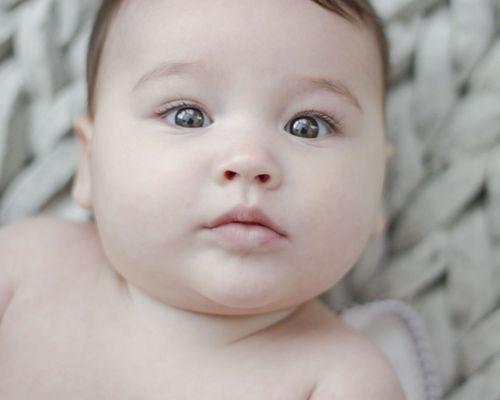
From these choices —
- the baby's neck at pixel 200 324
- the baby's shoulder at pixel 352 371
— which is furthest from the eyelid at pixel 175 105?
the baby's shoulder at pixel 352 371

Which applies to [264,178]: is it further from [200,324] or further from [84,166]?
[84,166]

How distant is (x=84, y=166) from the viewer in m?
1.36

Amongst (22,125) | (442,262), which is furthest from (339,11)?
(22,125)

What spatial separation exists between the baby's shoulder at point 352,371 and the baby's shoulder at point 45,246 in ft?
1.38

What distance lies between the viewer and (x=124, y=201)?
3.72 feet

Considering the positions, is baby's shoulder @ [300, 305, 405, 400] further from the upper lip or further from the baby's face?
the upper lip

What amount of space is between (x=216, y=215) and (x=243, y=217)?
34 mm

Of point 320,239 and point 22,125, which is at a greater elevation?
point 320,239

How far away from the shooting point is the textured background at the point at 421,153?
4.84 ft

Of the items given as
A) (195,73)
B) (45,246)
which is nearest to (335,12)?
(195,73)

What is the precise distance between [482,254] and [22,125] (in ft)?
2.82

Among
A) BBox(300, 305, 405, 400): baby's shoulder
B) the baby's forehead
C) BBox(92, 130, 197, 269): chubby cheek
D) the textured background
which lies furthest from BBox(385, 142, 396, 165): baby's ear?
BBox(92, 130, 197, 269): chubby cheek

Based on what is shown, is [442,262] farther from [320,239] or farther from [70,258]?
[70,258]

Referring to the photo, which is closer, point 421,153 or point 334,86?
point 334,86
